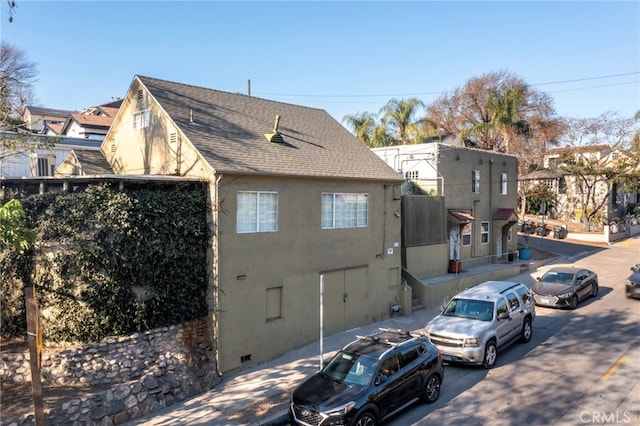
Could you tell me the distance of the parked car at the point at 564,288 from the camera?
1822cm

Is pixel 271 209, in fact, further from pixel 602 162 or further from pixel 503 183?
pixel 602 162

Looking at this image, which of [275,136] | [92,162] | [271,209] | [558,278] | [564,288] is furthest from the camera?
[558,278]

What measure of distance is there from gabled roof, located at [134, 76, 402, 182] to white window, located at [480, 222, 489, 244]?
10.8 m

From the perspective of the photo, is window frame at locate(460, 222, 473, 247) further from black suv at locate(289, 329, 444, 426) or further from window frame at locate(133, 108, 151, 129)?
window frame at locate(133, 108, 151, 129)

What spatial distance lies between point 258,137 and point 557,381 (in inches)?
452

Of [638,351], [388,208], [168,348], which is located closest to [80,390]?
[168,348]

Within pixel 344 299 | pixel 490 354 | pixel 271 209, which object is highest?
pixel 271 209

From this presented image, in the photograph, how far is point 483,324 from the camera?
41.0ft

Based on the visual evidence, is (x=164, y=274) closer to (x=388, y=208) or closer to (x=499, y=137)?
(x=388, y=208)

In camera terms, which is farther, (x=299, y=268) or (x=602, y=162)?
(x=602, y=162)

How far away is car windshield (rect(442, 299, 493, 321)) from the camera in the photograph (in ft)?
42.5

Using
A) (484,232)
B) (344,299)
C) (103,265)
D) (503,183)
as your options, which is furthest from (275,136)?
(503,183)

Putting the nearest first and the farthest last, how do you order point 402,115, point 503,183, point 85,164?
point 85,164, point 503,183, point 402,115

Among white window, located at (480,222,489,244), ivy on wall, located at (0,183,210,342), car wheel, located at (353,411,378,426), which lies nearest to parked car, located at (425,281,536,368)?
car wheel, located at (353,411,378,426)
